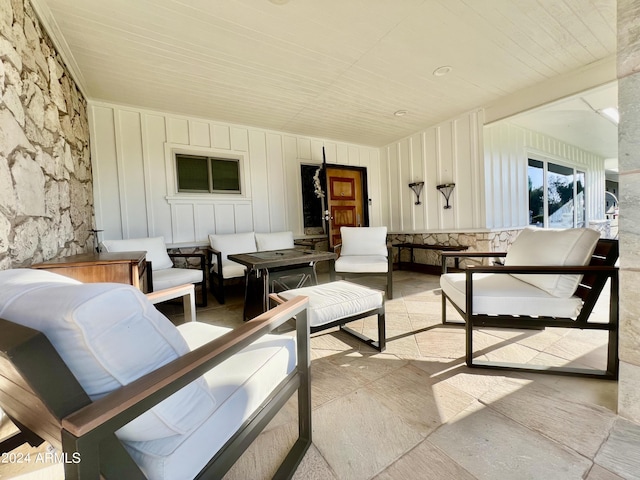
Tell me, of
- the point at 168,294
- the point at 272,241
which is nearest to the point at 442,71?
the point at 272,241

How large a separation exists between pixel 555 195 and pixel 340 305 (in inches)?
251

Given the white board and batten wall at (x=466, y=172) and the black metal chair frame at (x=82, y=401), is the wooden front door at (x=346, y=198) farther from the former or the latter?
the black metal chair frame at (x=82, y=401)

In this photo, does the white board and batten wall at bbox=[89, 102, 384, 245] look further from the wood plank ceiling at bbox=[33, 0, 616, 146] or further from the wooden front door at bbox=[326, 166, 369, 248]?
the wooden front door at bbox=[326, 166, 369, 248]

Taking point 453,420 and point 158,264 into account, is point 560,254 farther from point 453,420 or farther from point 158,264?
point 158,264

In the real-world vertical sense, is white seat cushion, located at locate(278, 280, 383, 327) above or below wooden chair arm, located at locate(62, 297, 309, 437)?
below

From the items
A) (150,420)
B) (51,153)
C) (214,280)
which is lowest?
(214,280)

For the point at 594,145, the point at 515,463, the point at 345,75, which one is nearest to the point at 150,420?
the point at 515,463

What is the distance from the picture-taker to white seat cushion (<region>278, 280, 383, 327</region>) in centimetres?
165

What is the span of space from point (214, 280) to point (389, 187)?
12.8ft

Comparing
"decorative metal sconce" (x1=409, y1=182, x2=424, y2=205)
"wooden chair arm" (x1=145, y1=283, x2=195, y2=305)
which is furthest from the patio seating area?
"decorative metal sconce" (x1=409, y1=182, x2=424, y2=205)

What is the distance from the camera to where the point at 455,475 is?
994 mm

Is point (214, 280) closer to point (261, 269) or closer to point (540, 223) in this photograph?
point (261, 269)

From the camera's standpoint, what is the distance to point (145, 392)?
535mm

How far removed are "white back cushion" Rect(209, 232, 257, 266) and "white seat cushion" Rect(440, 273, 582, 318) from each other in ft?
9.17
